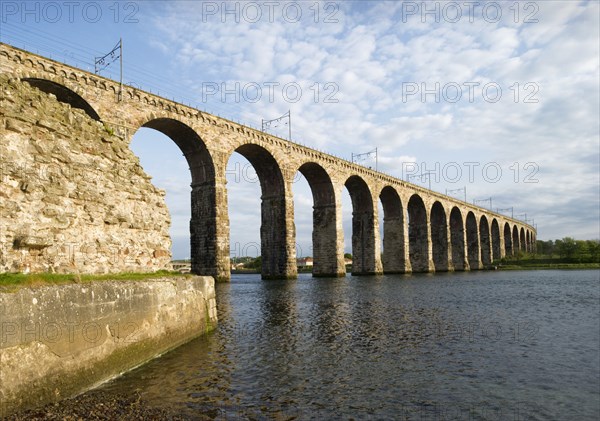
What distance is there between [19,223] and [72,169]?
1776 millimetres

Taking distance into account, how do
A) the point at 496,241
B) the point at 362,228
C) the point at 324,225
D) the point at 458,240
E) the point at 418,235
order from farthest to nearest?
the point at 496,241
the point at 458,240
the point at 418,235
the point at 362,228
the point at 324,225

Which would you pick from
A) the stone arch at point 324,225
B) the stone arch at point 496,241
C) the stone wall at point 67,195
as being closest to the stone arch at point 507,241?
the stone arch at point 496,241

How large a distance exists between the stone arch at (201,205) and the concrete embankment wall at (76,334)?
24708 mm

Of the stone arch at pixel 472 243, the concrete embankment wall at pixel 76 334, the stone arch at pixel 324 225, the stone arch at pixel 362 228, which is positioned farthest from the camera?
the stone arch at pixel 472 243

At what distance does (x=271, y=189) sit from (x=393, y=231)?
26.2 metres

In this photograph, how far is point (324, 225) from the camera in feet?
165

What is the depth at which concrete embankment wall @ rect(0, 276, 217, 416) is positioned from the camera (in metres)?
5.41

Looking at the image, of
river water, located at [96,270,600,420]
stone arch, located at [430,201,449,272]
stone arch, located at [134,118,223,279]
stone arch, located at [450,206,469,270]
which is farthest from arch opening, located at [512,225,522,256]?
river water, located at [96,270,600,420]

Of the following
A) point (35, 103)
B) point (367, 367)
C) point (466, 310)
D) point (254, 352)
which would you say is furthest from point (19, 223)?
point (466, 310)

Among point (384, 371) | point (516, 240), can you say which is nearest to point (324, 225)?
point (384, 371)

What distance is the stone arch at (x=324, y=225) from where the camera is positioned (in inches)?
1929

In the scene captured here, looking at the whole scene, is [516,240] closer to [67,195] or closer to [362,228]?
[362,228]

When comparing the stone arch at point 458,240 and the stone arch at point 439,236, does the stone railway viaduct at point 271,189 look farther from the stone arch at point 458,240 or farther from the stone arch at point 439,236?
the stone arch at point 458,240

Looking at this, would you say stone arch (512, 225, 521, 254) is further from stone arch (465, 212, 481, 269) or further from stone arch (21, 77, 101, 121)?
stone arch (21, 77, 101, 121)
